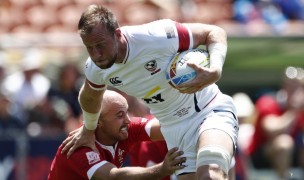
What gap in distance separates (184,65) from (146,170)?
0.89m

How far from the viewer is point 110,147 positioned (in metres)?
7.81

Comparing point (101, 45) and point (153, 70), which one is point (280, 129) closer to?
point (153, 70)

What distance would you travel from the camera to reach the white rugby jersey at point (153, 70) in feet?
23.4

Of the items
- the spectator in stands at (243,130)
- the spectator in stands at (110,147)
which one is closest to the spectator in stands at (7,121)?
the spectator in stands at (243,130)

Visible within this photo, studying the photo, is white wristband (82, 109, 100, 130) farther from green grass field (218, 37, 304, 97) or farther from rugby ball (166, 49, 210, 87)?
green grass field (218, 37, 304, 97)

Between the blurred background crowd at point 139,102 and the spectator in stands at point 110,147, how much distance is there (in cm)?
136

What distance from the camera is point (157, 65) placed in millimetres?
7148

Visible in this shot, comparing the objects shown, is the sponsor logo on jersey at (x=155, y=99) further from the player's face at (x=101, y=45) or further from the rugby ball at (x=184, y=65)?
the player's face at (x=101, y=45)

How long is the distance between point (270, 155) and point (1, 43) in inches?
164

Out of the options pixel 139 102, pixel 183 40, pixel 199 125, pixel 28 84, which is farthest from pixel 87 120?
pixel 28 84

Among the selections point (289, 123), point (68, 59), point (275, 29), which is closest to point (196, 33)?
point (289, 123)

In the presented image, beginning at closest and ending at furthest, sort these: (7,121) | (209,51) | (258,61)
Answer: (209,51)
(7,121)
(258,61)

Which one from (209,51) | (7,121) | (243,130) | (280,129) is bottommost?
(243,130)

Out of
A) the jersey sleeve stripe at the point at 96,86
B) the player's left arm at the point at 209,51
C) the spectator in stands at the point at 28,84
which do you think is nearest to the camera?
the player's left arm at the point at 209,51
